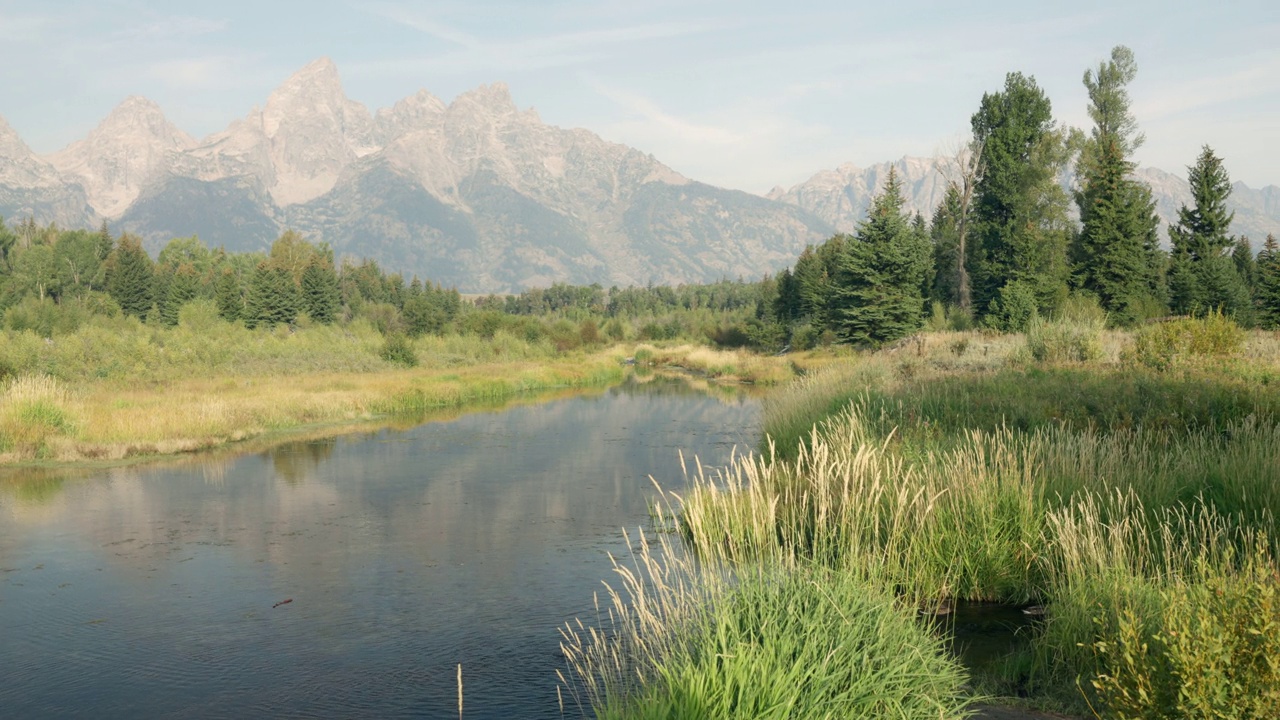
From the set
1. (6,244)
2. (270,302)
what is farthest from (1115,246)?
(6,244)

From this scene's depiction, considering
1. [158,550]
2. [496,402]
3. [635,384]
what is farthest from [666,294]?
[158,550]

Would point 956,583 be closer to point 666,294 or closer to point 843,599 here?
point 843,599

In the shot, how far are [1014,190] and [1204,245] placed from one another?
11.8 m

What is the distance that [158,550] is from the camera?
15383 mm

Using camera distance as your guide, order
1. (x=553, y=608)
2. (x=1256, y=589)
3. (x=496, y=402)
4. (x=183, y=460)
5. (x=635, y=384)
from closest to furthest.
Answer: (x=1256, y=589) → (x=553, y=608) → (x=183, y=460) → (x=496, y=402) → (x=635, y=384)

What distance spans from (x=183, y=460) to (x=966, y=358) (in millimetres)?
22246

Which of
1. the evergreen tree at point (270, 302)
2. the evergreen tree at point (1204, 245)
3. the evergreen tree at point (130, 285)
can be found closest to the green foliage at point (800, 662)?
the evergreen tree at point (1204, 245)

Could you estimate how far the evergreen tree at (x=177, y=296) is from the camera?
280ft

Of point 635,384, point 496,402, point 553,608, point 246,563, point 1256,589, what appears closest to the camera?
point 1256,589

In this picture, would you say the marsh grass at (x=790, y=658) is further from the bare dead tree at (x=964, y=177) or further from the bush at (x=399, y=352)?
the bush at (x=399, y=352)

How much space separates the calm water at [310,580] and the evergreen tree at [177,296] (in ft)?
227

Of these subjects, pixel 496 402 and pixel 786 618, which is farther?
pixel 496 402

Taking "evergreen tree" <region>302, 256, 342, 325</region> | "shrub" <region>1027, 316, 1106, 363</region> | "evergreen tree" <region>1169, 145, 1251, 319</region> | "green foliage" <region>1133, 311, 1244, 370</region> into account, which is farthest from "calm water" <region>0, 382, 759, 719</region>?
"evergreen tree" <region>302, 256, 342, 325</region>

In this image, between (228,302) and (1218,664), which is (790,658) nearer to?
(1218,664)
